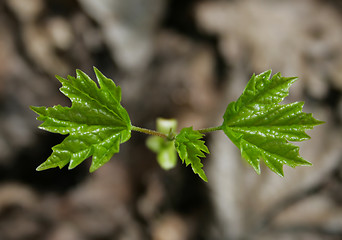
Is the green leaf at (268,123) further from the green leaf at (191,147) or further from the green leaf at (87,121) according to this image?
the green leaf at (87,121)

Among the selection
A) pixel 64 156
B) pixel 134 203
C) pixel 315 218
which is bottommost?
pixel 315 218

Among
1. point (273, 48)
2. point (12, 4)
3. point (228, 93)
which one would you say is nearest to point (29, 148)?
point (12, 4)

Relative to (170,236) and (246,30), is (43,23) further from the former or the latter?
(170,236)

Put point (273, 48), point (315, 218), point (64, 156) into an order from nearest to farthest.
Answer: point (64, 156)
point (315, 218)
point (273, 48)

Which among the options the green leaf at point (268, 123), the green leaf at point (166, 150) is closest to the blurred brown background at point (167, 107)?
the green leaf at point (166, 150)

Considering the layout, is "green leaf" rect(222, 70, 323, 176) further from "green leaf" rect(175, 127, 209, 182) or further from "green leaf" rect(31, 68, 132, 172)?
"green leaf" rect(31, 68, 132, 172)

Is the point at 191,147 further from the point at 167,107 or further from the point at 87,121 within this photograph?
the point at 167,107

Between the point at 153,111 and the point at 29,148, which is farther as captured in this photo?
the point at 153,111
